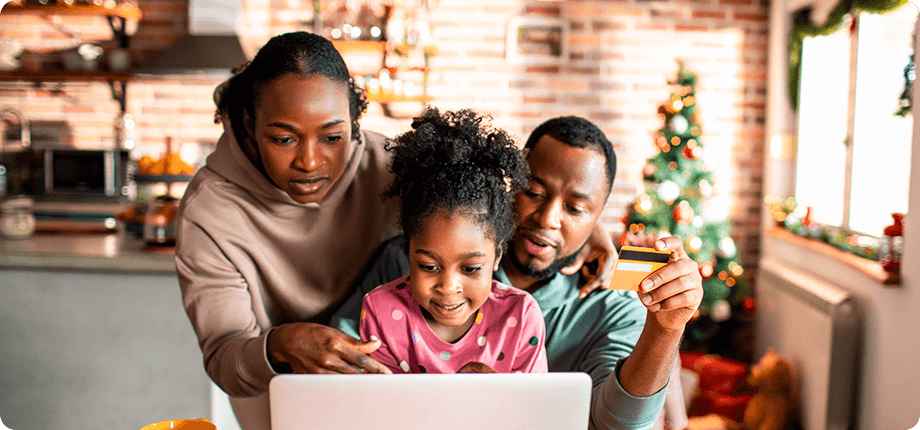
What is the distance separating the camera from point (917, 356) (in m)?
2.25

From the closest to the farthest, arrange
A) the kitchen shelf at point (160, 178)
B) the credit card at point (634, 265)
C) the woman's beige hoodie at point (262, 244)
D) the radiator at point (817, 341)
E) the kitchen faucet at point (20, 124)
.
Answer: the credit card at point (634, 265)
the woman's beige hoodie at point (262, 244)
the radiator at point (817, 341)
the kitchen shelf at point (160, 178)
the kitchen faucet at point (20, 124)

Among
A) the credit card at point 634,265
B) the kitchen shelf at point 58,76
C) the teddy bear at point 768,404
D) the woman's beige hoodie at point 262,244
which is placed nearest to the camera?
the credit card at point 634,265

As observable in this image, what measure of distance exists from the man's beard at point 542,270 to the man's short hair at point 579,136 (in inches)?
6.5

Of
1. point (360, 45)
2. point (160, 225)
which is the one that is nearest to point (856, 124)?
point (360, 45)

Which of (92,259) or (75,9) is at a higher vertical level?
(75,9)

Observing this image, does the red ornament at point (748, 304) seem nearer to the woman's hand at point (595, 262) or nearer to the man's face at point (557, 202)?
the woman's hand at point (595, 262)

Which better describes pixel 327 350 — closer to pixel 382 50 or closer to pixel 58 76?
pixel 382 50

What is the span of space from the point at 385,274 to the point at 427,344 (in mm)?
241

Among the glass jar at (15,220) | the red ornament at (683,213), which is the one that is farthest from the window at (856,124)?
the glass jar at (15,220)

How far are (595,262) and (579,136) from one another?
283mm

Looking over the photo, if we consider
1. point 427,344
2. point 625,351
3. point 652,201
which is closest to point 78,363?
point 427,344

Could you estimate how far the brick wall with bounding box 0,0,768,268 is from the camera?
381cm

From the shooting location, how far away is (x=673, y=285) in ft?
2.81

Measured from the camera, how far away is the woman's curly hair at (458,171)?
109cm
